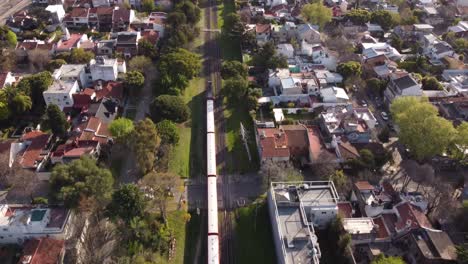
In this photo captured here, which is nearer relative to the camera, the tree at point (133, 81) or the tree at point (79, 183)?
the tree at point (79, 183)

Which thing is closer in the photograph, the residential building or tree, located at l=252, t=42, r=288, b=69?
the residential building

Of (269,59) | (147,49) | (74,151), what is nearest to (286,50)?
(269,59)

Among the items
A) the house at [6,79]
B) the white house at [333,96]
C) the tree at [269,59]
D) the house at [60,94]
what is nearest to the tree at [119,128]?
the house at [60,94]

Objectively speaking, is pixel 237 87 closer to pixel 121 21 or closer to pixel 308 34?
pixel 308 34

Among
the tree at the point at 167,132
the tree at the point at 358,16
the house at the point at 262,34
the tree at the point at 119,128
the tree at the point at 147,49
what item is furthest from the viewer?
the tree at the point at 358,16

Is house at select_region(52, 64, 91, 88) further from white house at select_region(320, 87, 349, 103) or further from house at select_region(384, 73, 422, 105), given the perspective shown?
house at select_region(384, 73, 422, 105)

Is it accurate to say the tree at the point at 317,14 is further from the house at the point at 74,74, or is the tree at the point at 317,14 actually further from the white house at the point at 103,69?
the house at the point at 74,74

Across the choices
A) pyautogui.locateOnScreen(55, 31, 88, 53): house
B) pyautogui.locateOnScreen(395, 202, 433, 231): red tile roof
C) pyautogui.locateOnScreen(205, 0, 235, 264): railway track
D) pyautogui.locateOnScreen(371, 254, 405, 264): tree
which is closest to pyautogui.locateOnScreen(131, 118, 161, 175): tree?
pyautogui.locateOnScreen(205, 0, 235, 264): railway track
